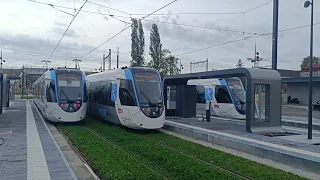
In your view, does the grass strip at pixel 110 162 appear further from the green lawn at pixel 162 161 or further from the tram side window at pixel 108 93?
the tram side window at pixel 108 93

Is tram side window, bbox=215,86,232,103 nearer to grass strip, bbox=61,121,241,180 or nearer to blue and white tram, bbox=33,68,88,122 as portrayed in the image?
blue and white tram, bbox=33,68,88,122

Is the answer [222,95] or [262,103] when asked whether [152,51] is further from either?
[262,103]

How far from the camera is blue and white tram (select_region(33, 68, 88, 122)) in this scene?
62.2ft

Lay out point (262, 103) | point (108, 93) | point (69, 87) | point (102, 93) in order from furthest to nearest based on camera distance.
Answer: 1. point (102, 93)
2. point (69, 87)
3. point (108, 93)
4. point (262, 103)

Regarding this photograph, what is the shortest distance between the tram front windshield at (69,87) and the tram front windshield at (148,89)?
482cm

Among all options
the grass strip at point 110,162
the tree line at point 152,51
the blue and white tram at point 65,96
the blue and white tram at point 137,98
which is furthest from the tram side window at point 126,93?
the tree line at point 152,51

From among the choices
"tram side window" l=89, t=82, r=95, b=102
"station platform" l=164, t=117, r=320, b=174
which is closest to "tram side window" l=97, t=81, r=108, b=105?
"tram side window" l=89, t=82, r=95, b=102

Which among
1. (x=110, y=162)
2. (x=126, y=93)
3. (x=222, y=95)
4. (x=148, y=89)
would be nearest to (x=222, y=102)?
(x=222, y=95)

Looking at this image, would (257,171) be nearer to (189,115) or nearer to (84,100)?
(84,100)

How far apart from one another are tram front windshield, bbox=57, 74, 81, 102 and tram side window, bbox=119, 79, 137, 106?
150 inches

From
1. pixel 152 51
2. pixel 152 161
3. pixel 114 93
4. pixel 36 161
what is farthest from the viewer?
pixel 152 51

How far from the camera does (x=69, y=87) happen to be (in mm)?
19547

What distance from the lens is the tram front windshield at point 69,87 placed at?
19.2m

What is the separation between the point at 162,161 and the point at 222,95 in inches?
589
